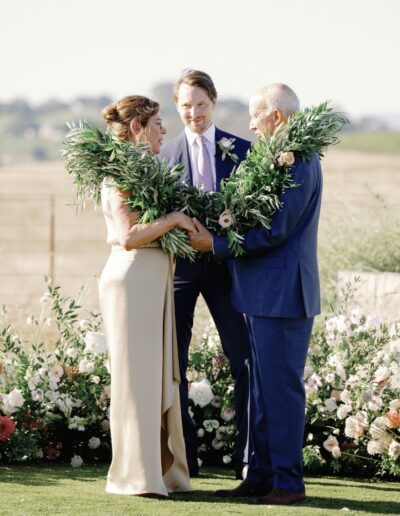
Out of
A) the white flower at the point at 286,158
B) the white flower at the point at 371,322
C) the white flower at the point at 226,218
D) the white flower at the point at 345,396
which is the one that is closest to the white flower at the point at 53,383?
the white flower at the point at 345,396

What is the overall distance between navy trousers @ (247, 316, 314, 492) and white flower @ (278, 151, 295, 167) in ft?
2.35

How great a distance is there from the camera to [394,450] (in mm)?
5602

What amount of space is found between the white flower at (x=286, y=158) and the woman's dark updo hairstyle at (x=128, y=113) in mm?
716

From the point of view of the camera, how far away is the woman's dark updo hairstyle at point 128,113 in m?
5.14

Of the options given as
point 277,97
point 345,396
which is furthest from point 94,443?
point 277,97

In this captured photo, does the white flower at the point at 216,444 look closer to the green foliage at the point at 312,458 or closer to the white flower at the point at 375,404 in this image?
the green foliage at the point at 312,458

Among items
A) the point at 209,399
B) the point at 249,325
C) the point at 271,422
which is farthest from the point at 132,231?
the point at 209,399

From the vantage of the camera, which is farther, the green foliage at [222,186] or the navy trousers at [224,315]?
the navy trousers at [224,315]

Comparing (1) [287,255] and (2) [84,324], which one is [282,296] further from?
(2) [84,324]

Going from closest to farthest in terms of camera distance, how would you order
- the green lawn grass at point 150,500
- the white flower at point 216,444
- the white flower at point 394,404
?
the green lawn grass at point 150,500 → the white flower at point 394,404 → the white flower at point 216,444

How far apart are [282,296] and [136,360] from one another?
793 millimetres

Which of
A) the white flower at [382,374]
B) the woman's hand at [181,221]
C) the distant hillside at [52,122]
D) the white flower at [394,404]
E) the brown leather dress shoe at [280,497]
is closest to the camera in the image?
the brown leather dress shoe at [280,497]

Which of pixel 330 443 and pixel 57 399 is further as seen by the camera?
pixel 57 399

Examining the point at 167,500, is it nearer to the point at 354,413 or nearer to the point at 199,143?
the point at 354,413
